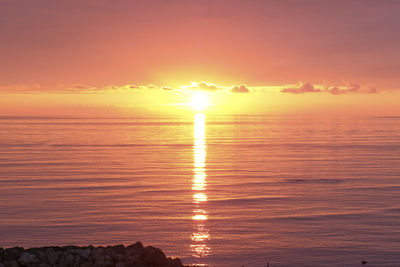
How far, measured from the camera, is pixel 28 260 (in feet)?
46.2

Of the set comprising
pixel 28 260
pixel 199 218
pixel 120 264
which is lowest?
pixel 120 264

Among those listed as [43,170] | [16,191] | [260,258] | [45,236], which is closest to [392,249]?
[260,258]

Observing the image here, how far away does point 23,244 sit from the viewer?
19.7 metres

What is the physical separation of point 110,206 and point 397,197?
17.1 meters

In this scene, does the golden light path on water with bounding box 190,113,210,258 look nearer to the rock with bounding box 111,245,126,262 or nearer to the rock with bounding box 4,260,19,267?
the rock with bounding box 111,245,126,262

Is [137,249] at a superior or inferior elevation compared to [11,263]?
superior

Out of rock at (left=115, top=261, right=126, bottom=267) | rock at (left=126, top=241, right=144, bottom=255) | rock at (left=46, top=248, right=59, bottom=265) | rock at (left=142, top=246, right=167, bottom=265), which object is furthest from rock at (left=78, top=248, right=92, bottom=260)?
rock at (left=142, top=246, right=167, bottom=265)

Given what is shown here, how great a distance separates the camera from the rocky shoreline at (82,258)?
14.0 m

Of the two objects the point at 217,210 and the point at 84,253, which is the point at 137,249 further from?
the point at 217,210

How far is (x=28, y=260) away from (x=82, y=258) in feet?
4.95

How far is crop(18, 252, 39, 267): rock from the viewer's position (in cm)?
1405

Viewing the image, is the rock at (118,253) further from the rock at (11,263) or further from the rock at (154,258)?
the rock at (11,263)

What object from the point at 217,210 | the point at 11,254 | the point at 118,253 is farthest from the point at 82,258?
the point at 217,210

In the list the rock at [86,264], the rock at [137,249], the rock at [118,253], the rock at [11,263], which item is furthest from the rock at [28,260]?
the rock at [137,249]
